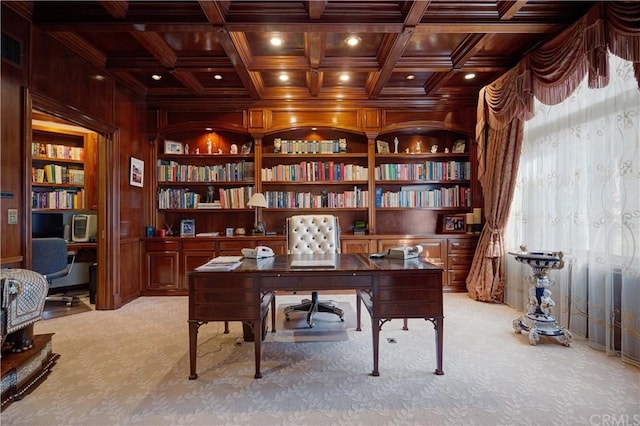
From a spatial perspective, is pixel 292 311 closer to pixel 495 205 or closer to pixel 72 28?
pixel 495 205

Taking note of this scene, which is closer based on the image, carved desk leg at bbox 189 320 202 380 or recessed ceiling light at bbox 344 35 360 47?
carved desk leg at bbox 189 320 202 380

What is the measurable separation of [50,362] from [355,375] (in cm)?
230

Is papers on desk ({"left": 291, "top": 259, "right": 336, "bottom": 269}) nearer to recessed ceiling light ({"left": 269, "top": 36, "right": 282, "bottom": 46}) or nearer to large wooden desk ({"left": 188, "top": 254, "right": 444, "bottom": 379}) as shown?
large wooden desk ({"left": 188, "top": 254, "right": 444, "bottom": 379})

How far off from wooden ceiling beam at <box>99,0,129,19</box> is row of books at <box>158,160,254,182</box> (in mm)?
2229

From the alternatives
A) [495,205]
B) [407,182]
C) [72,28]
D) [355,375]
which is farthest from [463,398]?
[72,28]

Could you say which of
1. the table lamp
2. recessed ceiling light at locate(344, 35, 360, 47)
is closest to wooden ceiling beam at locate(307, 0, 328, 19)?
recessed ceiling light at locate(344, 35, 360, 47)

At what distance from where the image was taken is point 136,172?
4.28 m

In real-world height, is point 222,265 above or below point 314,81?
below

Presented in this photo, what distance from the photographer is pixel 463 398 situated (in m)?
1.92

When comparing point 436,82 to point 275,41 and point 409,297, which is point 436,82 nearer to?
point 275,41

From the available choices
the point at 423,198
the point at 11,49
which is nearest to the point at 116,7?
the point at 11,49

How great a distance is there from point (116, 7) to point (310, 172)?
284 centimetres

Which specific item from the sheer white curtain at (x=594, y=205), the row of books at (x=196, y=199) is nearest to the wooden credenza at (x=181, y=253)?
the row of books at (x=196, y=199)

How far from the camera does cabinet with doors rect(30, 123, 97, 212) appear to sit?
4523 mm
